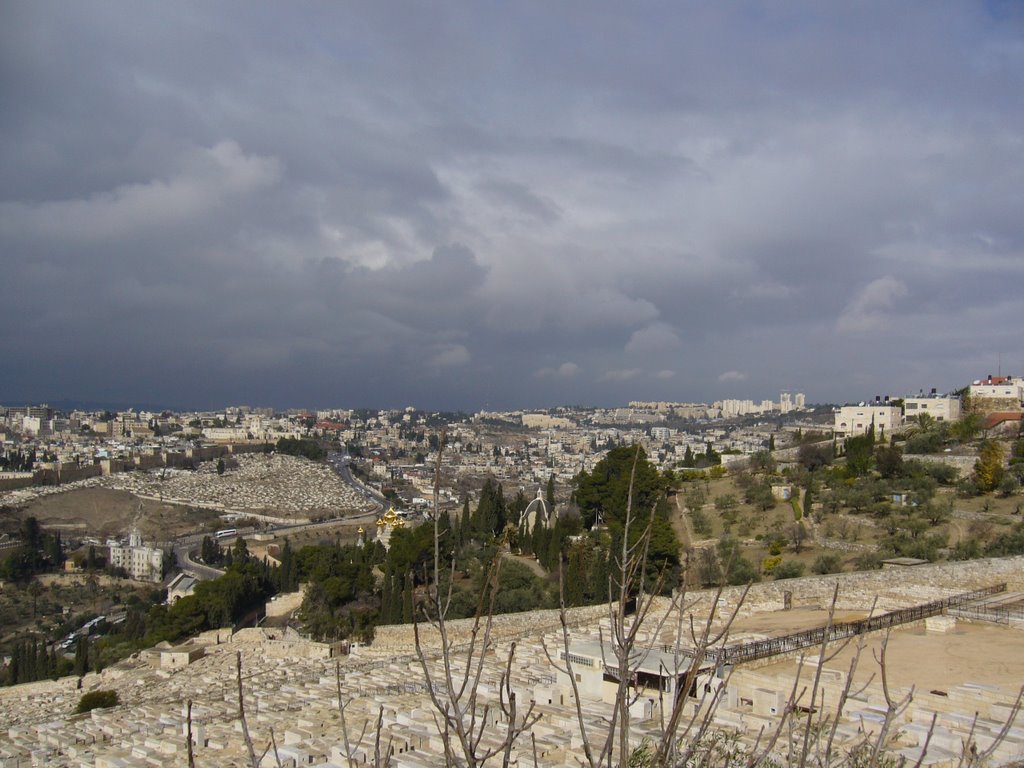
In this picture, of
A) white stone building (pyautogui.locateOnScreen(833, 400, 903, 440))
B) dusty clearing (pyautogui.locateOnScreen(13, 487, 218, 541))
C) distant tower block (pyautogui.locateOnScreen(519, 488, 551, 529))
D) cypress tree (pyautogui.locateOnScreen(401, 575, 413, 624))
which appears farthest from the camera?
dusty clearing (pyautogui.locateOnScreen(13, 487, 218, 541))

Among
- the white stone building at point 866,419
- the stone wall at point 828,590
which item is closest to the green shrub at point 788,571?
the stone wall at point 828,590

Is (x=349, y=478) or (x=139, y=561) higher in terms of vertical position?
(x=349, y=478)

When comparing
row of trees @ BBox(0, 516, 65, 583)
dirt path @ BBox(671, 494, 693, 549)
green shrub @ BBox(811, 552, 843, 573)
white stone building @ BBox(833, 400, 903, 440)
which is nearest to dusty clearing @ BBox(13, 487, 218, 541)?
row of trees @ BBox(0, 516, 65, 583)

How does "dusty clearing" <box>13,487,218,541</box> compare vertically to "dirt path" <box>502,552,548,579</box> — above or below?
below

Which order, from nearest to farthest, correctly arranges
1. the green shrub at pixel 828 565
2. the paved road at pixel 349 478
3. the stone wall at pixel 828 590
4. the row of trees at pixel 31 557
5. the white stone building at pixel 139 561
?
1. the stone wall at pixel 828 590
2. the green shrub at pixel 828 565
3. the row of trees at pixel 31 557
4. the white stone building at pixel 139 561
5. the paved road at pixel 349 478

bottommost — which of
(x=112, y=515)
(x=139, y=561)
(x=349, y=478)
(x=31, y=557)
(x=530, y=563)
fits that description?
(x=112, y=515)

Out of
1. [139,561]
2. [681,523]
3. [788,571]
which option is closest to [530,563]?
Answer: [681,523]

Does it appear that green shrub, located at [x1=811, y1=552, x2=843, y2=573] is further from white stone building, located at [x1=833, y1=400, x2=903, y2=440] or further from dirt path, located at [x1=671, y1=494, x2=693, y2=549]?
white stone building, located at [x1=833, y1=400, x2=903, y2=440]

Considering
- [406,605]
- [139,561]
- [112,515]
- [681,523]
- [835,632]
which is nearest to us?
[835,632]

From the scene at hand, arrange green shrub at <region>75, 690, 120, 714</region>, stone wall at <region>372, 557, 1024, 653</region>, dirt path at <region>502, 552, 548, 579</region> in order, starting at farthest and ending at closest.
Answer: dirt path at <region>502, 552, 548, 579</region> → stone wall at <region>372, 557, 1024, 653</region> → green shrub at <region>75, 690, 120, 714</region>

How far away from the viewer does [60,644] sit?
2705 cm

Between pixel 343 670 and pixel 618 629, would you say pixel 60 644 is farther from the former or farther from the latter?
pixel 618 629

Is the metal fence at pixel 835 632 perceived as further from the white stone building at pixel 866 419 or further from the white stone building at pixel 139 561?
the white stone building at pixel 139 561

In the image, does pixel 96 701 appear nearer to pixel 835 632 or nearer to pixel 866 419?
pixel 835 632
